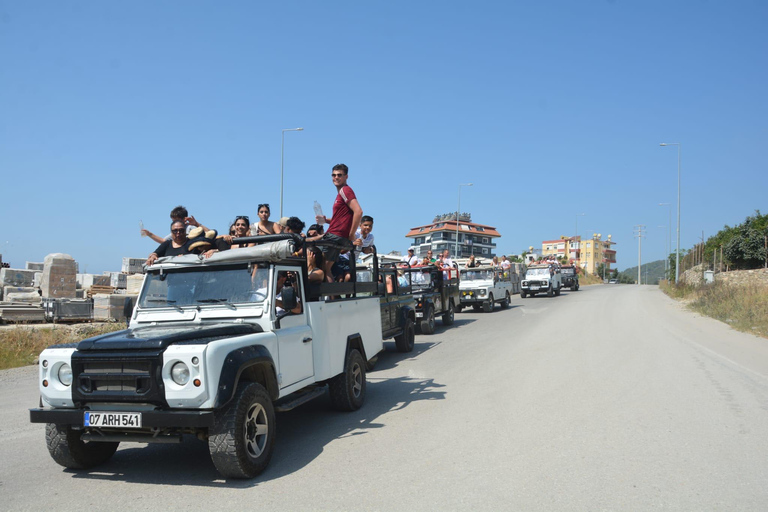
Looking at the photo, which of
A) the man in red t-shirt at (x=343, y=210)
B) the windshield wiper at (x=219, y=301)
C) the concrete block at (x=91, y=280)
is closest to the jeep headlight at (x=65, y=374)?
the windshield wiper at (x=219, y=301)

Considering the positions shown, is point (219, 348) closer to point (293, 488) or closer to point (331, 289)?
point (293, 488)

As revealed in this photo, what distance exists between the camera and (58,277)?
20.3 m

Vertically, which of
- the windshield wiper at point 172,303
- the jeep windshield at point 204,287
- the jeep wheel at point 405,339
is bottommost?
the jeep wheel at point 405,339

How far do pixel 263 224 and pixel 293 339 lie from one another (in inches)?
119

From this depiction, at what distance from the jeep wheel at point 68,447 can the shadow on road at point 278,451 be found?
5.0 inches

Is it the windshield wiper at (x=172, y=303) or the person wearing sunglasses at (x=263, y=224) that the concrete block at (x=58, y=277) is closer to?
the person wearing sunglasses at (x=263, y=224)

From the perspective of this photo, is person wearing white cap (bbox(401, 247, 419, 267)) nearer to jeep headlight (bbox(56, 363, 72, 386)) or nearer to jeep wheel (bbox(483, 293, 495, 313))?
jeep wheel (bbox(483, 293, 495, 313))

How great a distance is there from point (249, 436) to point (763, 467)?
4.54 metres

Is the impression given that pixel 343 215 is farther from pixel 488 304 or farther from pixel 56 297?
pixel 56 297

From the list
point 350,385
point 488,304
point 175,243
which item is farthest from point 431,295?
point 175,243

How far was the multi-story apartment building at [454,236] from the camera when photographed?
371ft

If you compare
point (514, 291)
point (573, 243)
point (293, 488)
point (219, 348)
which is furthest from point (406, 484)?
point (573, 243)

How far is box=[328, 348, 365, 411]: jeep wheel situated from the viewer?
6.64 meters

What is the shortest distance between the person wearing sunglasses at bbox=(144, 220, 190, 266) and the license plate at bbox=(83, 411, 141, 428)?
2608 mm
